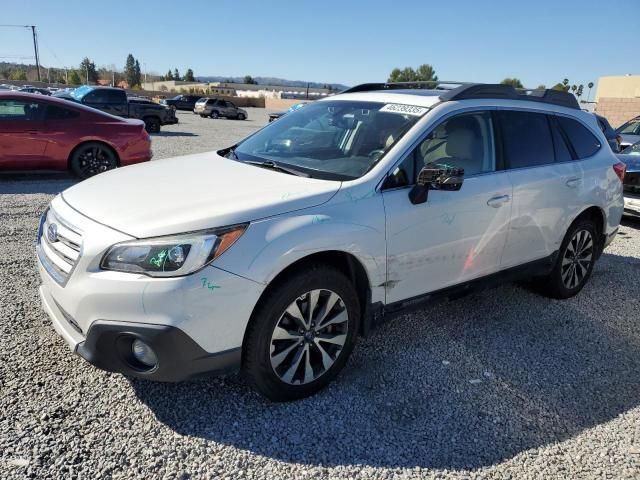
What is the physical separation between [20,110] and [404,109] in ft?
23.9

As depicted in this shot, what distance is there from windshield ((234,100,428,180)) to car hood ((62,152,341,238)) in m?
0.24

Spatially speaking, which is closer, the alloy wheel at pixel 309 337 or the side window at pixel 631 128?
the alloy wheel at pixel 309 337

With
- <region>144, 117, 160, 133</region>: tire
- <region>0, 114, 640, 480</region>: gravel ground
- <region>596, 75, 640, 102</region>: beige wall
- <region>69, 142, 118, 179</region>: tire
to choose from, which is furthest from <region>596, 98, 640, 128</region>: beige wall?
<region>0, 114, 640, 480</region>: gravel ground

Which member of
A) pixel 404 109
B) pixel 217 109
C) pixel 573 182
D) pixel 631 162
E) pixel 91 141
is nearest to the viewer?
pixel 404 109

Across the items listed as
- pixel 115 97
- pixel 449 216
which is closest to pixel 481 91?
pixel 449 216

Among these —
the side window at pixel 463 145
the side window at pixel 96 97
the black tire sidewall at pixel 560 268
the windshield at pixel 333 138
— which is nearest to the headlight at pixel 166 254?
the windshield at pixel 333 138

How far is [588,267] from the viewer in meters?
5.07

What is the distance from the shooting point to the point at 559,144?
15.0ft

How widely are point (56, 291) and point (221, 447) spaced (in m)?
1.21

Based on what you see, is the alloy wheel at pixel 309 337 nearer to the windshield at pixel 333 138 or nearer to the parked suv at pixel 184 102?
the windshield at pixel 333 138

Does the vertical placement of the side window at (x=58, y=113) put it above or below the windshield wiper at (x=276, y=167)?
below

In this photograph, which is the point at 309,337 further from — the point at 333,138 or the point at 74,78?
the point at 74,78

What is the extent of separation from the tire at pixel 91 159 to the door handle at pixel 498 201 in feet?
23.5

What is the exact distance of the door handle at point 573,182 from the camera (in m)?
4.51
